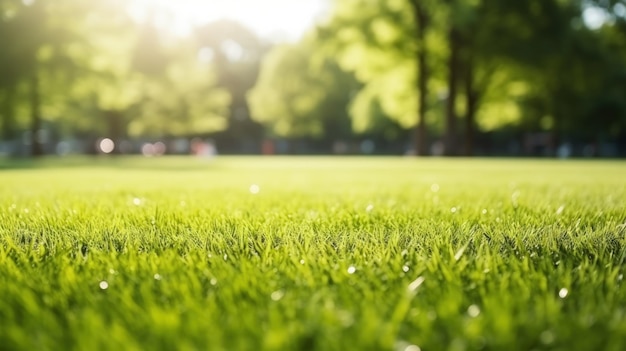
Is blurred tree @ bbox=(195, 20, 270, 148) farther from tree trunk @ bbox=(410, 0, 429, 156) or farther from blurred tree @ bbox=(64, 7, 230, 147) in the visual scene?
tree trunk @ bbox=(410, 0, 429, 156)

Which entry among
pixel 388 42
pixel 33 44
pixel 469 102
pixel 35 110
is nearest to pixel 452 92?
pixel 388 42

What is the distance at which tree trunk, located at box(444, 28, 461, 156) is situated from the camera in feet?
110

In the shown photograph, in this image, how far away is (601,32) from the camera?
37.1 meters

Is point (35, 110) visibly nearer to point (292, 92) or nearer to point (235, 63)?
point (292, 92)

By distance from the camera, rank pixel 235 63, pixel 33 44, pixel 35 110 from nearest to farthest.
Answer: pixel 33 44 < pixel 35 110 < pixel 235 63

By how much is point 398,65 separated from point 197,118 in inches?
1120

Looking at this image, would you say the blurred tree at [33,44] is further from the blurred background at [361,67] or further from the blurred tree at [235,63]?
the blurred tree at [235,63]

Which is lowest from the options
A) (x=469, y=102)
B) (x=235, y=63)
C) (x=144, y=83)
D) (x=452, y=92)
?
(x=469, y=102)

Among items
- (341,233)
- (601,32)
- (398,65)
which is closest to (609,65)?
(601,32)

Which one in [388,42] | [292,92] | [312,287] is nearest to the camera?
[312,287]

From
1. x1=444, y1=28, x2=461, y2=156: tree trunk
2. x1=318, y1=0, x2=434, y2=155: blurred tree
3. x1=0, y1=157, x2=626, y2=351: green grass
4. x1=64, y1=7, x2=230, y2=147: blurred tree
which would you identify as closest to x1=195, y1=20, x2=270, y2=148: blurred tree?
x1=64, y1=7, x2=230, y2=147: blurred tree

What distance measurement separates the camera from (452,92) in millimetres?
33906

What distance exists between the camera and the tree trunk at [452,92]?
33594 mm

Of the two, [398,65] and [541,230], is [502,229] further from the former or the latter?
[398,65]
